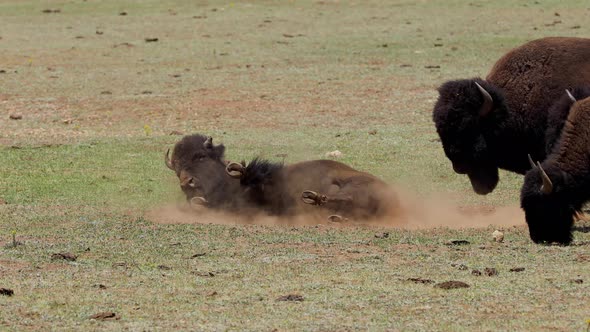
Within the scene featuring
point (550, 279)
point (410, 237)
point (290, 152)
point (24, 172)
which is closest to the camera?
point (550, 279)

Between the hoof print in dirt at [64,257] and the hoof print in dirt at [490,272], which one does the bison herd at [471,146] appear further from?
the hoof print in dirt at [64,257]

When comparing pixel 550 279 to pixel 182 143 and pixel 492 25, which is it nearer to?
pixel 182 143

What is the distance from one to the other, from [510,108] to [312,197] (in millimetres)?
2061

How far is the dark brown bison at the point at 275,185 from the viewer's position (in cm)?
1147

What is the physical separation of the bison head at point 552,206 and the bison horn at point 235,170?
10.4 feet

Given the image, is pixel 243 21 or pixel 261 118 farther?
pixel 243 21

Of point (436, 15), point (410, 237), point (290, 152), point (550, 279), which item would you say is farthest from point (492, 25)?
point (550, 279)

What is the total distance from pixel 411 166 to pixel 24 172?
14.9ft

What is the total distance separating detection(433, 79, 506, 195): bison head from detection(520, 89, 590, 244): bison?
172 centimetres

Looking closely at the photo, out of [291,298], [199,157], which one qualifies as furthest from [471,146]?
[291,298]

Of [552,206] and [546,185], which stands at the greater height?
[546,185]

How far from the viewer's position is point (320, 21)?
29734 millimetres

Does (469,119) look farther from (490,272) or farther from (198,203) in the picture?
(490,272)

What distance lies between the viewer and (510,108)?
11.6 m
